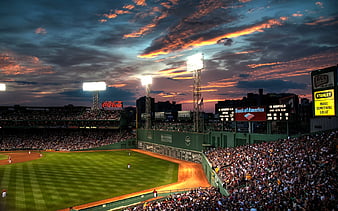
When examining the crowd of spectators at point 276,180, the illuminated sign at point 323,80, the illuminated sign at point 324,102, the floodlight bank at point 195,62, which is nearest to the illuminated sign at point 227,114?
the crowd of spectators at point 276,180

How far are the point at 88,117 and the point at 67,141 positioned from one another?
9.03 metres

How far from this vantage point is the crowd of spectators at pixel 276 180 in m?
13.1

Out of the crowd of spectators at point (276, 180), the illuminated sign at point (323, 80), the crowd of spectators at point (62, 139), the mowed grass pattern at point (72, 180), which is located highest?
the illuminated sign at point (323, 80)

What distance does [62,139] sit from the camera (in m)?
66.0

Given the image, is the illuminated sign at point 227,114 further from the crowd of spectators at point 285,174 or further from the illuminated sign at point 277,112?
the crowd of spectators at point 285,174

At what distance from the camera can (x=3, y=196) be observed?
24.3 meters

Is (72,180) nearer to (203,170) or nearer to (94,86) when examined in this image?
(203,170)

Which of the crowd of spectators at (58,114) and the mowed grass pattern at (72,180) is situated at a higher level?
the crowd of spectators at (58,114)

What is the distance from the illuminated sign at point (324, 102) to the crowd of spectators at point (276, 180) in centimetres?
211

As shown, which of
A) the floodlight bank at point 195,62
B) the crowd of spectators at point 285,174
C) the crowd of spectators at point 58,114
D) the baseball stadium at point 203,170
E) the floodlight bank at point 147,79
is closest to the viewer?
the crowd of spectators at point 285,174

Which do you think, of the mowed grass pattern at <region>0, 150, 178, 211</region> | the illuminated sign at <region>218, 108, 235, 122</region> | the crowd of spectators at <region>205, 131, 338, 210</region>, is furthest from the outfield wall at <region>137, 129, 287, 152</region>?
the mowed grass pattern at <region>0, 150, 178, 211</region>

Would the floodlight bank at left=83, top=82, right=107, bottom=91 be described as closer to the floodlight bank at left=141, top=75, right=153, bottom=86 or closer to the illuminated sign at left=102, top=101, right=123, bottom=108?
the illuminated sign at left=102, top=101, right=123, bottom=108

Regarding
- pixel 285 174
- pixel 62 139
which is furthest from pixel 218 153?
pixel 62 139

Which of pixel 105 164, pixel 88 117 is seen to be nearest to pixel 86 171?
pixel 105 164
